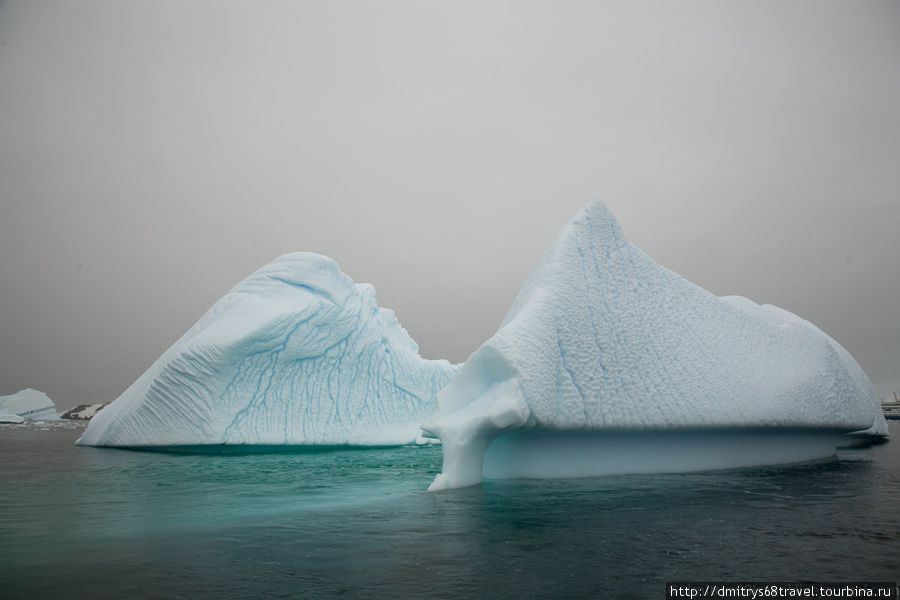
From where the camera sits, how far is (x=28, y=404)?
32094 mm

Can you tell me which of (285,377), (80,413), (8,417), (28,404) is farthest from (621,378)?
(80,413)

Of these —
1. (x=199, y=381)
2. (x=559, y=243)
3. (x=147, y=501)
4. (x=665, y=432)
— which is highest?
(x=559, y=243)

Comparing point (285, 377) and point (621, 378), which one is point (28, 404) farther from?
point (621, 378)

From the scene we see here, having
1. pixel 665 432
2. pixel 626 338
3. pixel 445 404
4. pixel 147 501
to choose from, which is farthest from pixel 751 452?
pixel 147 501

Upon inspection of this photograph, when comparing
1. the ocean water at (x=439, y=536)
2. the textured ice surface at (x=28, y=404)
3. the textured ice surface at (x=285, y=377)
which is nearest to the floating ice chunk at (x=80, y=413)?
the textured ice surface at (x=28, y=404)

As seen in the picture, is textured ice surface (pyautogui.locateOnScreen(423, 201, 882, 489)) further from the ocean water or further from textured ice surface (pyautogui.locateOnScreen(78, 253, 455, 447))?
textured ice surface (pyautogui.locateOnScreen(78, 253, 455, 447))

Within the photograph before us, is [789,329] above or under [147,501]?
above

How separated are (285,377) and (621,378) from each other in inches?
285

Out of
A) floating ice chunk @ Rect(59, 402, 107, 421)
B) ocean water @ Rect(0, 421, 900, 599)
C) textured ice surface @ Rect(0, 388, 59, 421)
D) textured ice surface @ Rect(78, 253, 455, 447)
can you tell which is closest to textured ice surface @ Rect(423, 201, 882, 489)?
ocean water @ Rect(0, 421, 900, 599)

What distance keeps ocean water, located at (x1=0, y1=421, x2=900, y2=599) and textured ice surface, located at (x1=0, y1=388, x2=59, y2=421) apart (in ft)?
104

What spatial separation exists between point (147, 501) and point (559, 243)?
16.0 feet

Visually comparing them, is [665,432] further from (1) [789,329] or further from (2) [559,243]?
(1) [789,329]

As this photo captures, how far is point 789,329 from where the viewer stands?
8.16 meters

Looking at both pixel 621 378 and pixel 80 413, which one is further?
pixel 80 413
